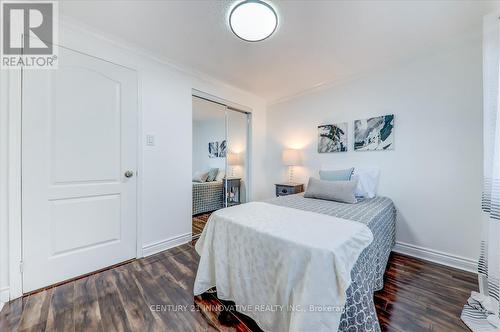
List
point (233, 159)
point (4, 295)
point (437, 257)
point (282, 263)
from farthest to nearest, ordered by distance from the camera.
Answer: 1. point (233, 159)
2. point (437, 257)
3. point (4, 295)
4. point (282, 263)

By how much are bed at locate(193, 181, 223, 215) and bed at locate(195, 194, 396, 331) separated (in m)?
1.41

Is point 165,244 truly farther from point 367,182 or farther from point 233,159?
point 367,182

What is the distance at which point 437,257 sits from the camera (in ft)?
6.97

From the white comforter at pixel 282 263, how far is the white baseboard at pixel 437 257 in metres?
1.53

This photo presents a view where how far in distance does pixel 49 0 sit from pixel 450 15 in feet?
10.8

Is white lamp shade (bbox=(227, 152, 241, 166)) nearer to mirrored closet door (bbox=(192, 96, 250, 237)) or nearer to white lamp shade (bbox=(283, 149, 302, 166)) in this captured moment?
mirrored closet door (bbox=(192, 96, 250, 237))

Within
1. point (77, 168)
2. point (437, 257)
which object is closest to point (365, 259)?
point (437, 257)

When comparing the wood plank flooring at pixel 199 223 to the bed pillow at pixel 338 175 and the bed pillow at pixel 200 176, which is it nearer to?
the bed pillow at pixel 200 176

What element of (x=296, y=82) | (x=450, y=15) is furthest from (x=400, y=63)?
(x=296, y=82)

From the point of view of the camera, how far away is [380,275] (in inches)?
63.5

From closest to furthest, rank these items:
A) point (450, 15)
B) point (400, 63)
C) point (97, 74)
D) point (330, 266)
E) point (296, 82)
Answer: point (330, 266)
point (450, 15)
point (97, 74)
point (400, 63)
point (296, 82)

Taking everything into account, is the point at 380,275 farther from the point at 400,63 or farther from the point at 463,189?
the point at 400,63

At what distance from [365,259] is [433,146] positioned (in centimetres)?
181

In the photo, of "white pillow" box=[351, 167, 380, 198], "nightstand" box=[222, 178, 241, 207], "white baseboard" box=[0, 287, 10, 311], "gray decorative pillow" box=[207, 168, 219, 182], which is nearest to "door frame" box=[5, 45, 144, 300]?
"white baseboard" box=[0, 287, 10, 311]
